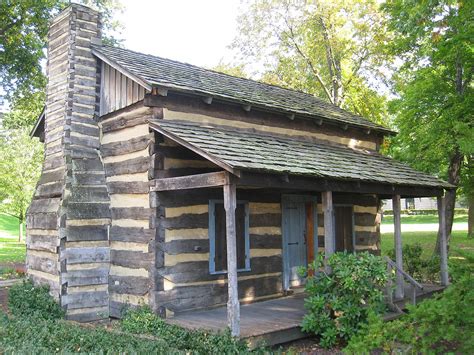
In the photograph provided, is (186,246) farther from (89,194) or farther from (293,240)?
(293,240)

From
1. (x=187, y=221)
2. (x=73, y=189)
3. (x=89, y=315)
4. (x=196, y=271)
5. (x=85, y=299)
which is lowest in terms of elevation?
(x=89, y=315)

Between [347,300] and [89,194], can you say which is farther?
[89,194]

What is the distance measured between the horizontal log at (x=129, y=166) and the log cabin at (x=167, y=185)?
4 centimetres

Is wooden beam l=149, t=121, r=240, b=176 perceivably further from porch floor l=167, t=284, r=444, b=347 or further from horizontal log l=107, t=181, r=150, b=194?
porch floor l=167, t=284, r=444, b=347

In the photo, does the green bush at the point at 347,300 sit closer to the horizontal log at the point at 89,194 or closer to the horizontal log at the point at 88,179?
the horizontal log at the point at 89,194

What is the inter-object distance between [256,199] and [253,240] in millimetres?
913

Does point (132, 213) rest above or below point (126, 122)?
below

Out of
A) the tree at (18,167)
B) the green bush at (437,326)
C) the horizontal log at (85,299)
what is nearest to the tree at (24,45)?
the tree at (18,167)

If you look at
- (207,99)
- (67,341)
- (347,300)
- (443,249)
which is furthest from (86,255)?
(443,249)

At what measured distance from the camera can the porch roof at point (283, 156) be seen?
7.70 metres

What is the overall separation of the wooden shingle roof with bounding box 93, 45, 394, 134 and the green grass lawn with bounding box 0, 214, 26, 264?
48.1 ft

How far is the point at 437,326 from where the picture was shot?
4.70 metres

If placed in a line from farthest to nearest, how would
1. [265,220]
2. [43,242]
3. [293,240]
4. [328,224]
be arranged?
1. [293,240]
2. [265,220]
3. [43,242]
4. [328,224]

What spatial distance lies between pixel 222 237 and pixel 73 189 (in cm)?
329
